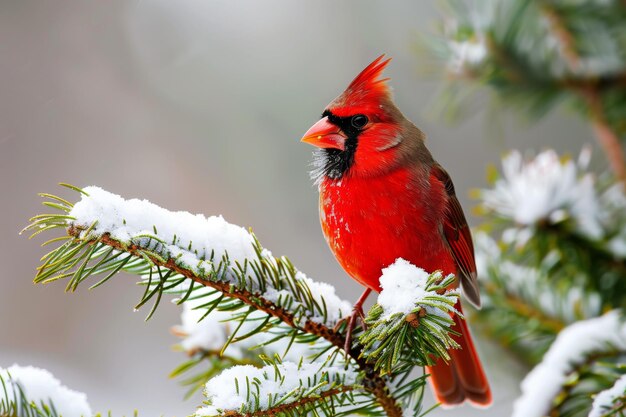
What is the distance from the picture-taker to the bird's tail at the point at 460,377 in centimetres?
147

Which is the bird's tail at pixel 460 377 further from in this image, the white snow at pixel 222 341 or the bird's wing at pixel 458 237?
the white snow at pixel 222 341

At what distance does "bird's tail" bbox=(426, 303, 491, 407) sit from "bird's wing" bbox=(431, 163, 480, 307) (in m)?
0.10

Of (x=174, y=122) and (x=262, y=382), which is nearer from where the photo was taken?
(x=262, y=382)

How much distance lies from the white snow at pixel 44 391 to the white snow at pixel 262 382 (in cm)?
22

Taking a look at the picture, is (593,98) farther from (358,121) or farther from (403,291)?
(403,291)

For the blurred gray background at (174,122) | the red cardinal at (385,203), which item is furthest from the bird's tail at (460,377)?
the blurred gray background at (174,122)

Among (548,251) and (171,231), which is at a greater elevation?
(548,251)

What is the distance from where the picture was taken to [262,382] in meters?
1.00

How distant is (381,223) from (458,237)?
268 mm

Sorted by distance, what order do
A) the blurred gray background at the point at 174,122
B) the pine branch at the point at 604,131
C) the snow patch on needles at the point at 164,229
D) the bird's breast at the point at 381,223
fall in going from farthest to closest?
the blurred gray background at the point at 174,122 → the pine branch at the point at 604,131 → the bird's breast at the point at 381,223 → the snow patch on needles at the point at 164,229

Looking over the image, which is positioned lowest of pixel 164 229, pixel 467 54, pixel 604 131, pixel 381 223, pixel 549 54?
pixel 164 229

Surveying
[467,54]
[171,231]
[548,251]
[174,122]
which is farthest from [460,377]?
[174,122]

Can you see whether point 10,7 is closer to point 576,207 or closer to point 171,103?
point 171,103

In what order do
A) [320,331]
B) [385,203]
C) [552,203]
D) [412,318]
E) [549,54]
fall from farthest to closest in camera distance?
[549,54] < [552,203] < [385,203] < [320,331] < [412,318]
